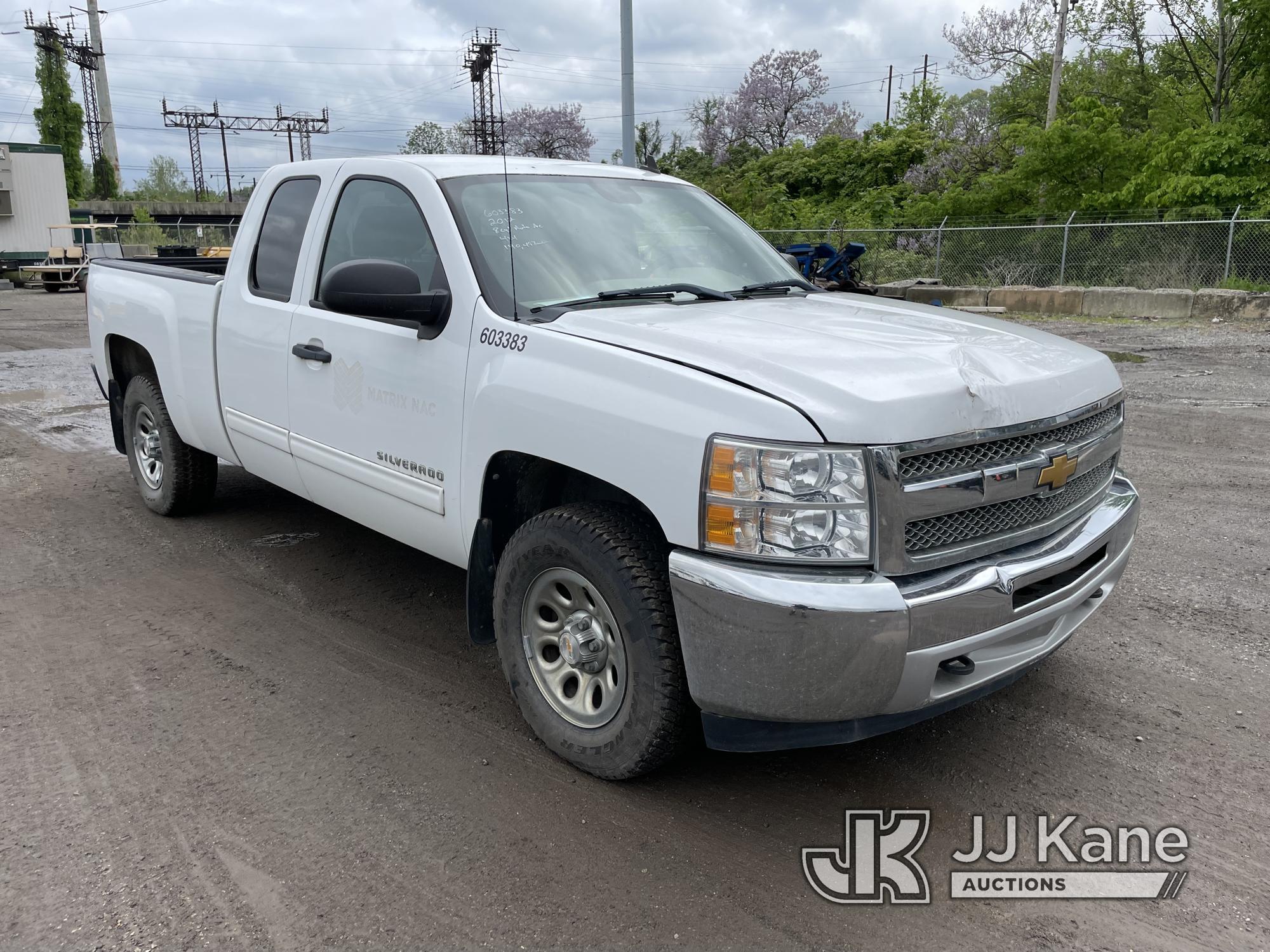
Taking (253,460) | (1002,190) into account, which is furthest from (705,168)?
(253,460)

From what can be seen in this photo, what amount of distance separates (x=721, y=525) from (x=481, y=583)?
3.91 feet

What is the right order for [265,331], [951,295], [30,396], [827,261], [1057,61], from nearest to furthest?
[265,331] < [30,396] < [827,261] < [951,295] < [1057,61]

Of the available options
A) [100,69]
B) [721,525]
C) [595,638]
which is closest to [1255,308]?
[595,638]

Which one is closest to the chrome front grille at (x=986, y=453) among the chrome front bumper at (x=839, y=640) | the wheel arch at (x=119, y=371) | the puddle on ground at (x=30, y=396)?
the chrome front bumper at (x=839, y=640)

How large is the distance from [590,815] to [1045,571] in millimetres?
1546

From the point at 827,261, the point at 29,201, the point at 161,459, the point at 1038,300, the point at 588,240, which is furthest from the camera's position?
the point at 29,201

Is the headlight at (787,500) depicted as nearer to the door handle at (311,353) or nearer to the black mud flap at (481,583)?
the black mud flap at (481,583)

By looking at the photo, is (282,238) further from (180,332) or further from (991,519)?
(991,519)

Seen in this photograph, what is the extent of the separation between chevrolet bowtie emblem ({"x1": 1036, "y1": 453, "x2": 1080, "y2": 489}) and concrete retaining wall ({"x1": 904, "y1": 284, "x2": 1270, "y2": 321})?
48.1 feet

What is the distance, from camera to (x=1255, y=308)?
54.2ft

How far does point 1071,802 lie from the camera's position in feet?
10.2

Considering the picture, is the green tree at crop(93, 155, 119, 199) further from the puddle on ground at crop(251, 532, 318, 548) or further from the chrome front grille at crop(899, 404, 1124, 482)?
the chrome front grille at crop(899, 404, 1124, 482)

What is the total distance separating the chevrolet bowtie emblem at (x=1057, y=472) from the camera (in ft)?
9.79

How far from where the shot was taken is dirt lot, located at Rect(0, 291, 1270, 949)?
2.61m
